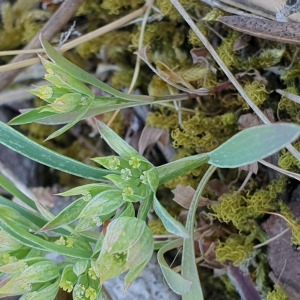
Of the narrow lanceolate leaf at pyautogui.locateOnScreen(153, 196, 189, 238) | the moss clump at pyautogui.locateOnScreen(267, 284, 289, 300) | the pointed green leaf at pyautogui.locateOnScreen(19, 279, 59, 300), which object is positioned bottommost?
the moss clump at pyautogui.locateOnScreen(267, 284, 289, 300)

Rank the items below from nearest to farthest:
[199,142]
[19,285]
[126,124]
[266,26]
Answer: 1. [19,285]
2. [266,26]
3. [199,142]
4. [126,124]

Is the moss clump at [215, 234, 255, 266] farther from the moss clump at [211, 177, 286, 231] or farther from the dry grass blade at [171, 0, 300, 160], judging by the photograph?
the dry grass blade at [171, 0, 300, 160]

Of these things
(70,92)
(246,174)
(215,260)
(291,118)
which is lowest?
(215,260)

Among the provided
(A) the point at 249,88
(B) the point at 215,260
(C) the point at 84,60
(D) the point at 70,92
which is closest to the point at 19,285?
(D) the point at 70,92

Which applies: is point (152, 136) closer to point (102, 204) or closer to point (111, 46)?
point (111, 46)

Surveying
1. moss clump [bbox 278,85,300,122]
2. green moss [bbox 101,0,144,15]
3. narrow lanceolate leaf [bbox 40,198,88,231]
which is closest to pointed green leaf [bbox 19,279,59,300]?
narrow lanceolate leaf [bbox 40,198,88,231]

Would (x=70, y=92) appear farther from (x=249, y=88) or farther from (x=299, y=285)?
(x=299, y=285)

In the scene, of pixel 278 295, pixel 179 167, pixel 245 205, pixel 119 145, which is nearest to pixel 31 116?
pixel 119 145

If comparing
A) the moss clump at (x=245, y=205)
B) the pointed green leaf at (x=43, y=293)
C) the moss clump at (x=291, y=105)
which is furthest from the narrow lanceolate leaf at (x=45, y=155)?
the moss clump at (x=291, y=105)
